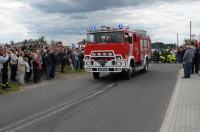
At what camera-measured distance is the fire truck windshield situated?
79.1ft

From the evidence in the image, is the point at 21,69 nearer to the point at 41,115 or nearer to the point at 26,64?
the point at 26,64

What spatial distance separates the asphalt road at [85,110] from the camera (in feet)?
33.4

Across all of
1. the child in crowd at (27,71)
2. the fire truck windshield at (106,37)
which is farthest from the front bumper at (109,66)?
the child in crowd at (27,71)

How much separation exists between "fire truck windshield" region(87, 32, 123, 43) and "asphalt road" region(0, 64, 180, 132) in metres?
5.41

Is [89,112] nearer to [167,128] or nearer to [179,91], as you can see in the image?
[167,128]

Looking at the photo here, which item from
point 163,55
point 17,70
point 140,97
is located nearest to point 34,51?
point 17,70

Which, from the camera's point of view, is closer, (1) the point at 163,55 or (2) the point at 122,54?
(2) the point at 122,54

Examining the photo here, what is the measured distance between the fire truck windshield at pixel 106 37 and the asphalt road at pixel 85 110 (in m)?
5.41

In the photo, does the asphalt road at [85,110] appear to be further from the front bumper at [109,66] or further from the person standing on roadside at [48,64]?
the person standing on roadside at [48,64]

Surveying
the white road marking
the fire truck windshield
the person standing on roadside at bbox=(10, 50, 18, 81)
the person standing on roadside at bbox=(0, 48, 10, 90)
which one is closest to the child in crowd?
the person standing on roadside at bbox=(10, 50, 18, 81)

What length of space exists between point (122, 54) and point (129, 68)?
139 cm

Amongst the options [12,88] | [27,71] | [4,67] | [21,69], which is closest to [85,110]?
[12,88]

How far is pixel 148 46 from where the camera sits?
1292 inches

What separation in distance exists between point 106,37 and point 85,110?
11696 mm
